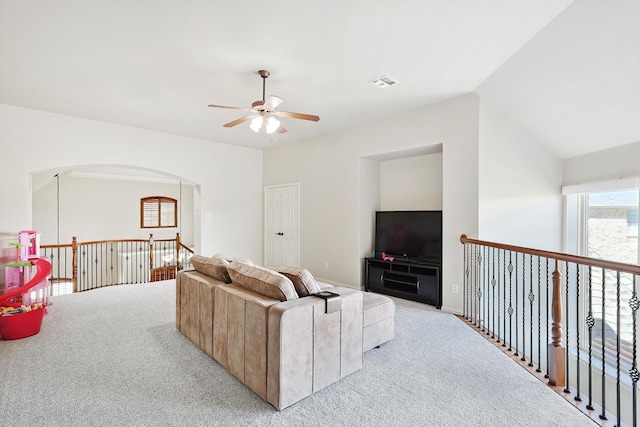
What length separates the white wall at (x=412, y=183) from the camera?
4.87 m

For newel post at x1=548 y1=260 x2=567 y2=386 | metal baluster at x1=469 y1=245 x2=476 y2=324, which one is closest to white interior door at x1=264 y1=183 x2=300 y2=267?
metal baluster at x1=469 y1=245 x2=476 y2=324

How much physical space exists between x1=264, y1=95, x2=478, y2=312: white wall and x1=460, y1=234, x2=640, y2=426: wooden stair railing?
0.30 m

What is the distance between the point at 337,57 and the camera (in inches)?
120

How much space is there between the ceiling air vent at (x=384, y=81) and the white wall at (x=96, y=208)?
865cm

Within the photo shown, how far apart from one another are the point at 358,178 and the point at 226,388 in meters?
3.69

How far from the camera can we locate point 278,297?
224 centimetres

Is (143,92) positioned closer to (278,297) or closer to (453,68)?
(278,297)

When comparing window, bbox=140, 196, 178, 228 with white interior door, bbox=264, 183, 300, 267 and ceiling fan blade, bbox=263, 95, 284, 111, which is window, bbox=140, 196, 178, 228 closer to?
white interior door, bbox=264, 183, 300, 267

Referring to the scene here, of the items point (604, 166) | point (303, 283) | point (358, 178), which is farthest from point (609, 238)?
point (303, 283)

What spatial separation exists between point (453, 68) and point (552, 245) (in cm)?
328

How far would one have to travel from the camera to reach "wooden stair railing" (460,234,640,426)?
2.29 meters

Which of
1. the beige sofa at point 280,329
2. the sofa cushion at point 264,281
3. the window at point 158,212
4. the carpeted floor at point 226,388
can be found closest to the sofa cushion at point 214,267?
the beige sofa at point 280,329

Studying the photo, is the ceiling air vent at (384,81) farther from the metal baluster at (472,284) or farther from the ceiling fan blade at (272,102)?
the metal baluster at (472,284)

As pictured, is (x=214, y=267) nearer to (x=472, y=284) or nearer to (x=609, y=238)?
(x=472, y=284)
